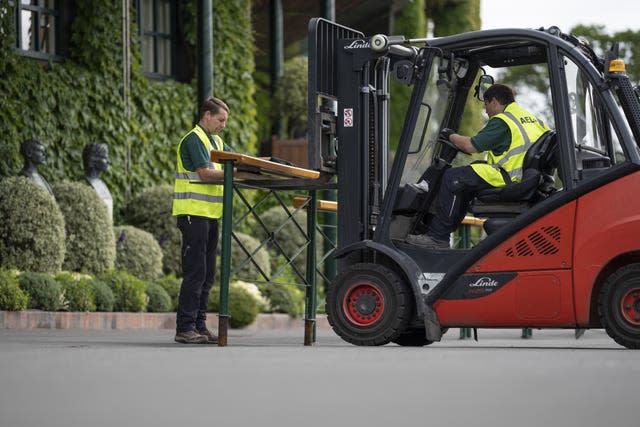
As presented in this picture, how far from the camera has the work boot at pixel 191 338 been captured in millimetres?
12266

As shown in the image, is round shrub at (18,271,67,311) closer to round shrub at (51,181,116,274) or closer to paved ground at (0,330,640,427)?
round shrub at (51,181,116,274)

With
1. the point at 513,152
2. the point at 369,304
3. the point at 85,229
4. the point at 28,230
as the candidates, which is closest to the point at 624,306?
the point at 513,152

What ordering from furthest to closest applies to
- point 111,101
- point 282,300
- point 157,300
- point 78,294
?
point 111,101 < point 282,300 < point 157,300 < point 78,294

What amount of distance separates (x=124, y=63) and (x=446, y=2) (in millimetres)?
13111

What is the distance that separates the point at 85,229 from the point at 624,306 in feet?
32.8

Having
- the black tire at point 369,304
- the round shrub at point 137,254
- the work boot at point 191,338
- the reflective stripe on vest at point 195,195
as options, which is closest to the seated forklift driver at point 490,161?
the black tire at point 369,304

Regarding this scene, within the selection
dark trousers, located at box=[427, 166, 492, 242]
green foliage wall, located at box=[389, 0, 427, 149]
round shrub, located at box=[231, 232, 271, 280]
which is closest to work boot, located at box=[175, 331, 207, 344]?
dark trousers, located at box=[427, 166, 492, 242]

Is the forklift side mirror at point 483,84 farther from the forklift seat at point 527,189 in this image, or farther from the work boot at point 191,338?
the work boot at point 191,338

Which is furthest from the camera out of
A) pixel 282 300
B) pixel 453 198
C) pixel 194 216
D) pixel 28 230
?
pixel 282 300

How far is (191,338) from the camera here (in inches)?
483

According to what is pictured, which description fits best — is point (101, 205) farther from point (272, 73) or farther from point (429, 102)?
point (272, 73)

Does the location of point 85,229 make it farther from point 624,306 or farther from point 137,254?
point 624,306

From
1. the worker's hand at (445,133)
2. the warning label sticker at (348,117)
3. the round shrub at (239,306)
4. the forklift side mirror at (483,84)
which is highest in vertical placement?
the forklift side mirror at (483,84)

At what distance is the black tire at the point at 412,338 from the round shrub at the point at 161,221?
965cm
